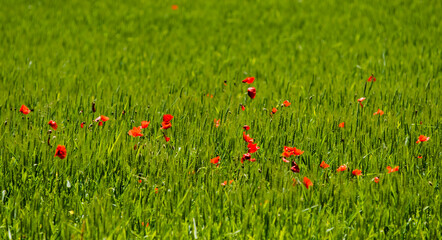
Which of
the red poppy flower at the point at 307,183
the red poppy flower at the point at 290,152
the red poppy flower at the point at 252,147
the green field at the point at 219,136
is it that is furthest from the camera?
the red poppy flower at the point at 252,147

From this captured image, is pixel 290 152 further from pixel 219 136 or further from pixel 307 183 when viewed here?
pixel 219 136

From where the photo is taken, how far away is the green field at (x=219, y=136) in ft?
7.66

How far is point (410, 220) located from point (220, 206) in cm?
89

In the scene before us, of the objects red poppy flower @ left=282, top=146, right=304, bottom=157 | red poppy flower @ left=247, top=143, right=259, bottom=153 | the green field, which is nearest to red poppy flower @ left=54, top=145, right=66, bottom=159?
the green field

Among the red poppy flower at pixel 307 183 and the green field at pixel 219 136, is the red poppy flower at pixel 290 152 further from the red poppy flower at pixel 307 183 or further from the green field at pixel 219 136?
the red poppy flower at pixel 307 183

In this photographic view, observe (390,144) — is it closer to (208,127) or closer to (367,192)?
(367,192)

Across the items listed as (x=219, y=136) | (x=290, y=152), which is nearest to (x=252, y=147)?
(x=290, y=152)

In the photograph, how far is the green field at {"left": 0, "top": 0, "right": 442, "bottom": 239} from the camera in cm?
233

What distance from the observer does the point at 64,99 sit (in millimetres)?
3986

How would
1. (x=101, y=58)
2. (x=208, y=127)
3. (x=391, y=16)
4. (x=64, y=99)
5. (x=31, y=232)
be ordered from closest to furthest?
(x=31, y=232) < (x=208, y=127) < (x=64, y=99) < (x=101, y=58) < (x=391, y=16)

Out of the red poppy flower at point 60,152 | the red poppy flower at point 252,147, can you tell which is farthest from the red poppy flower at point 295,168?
the red poppy flower at point 60,152

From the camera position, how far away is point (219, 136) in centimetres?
320

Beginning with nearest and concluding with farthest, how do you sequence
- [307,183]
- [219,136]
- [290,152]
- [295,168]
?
[307,183] < [295,168] < [290,152] < [219,136]

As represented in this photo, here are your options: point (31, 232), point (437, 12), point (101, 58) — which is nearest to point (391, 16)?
point (437, 12)
